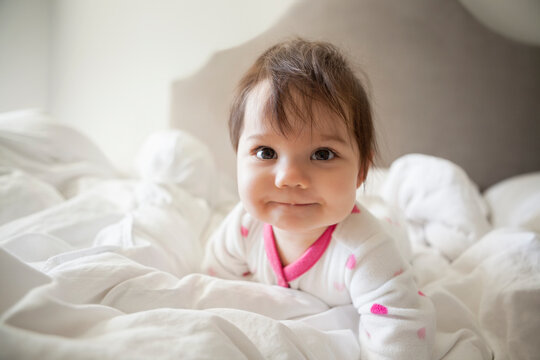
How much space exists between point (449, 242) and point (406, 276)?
17.7 inches

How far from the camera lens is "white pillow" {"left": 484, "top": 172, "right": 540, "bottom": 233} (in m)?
1.02

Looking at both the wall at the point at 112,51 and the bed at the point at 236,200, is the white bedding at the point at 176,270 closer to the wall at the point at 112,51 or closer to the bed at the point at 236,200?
the bed at the point at 236,200

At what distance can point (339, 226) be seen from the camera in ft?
2.28

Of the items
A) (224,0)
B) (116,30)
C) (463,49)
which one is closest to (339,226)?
(224,0)

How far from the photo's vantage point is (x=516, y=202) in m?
1.12

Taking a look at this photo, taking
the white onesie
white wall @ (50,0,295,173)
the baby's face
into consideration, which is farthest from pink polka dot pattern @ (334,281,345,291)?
white wall @ (50,0,295,173)

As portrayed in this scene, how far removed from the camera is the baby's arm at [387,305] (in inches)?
22.5

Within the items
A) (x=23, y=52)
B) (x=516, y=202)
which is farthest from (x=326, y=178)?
Answer: (x=23, y=52)

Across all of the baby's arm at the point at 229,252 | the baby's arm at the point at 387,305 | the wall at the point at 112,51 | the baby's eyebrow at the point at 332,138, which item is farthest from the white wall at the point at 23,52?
the baby's arm at the point at 387,305

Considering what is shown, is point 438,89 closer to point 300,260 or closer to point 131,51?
point 300,260

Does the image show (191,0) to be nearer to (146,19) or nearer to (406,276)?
(146,19)

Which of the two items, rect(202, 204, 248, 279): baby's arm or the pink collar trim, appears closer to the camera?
the pink collar trim

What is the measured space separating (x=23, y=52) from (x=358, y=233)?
124cm

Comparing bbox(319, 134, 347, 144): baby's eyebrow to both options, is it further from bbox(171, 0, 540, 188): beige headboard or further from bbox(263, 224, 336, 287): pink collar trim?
bbox(171, 0, 540, 188): beige headboard
